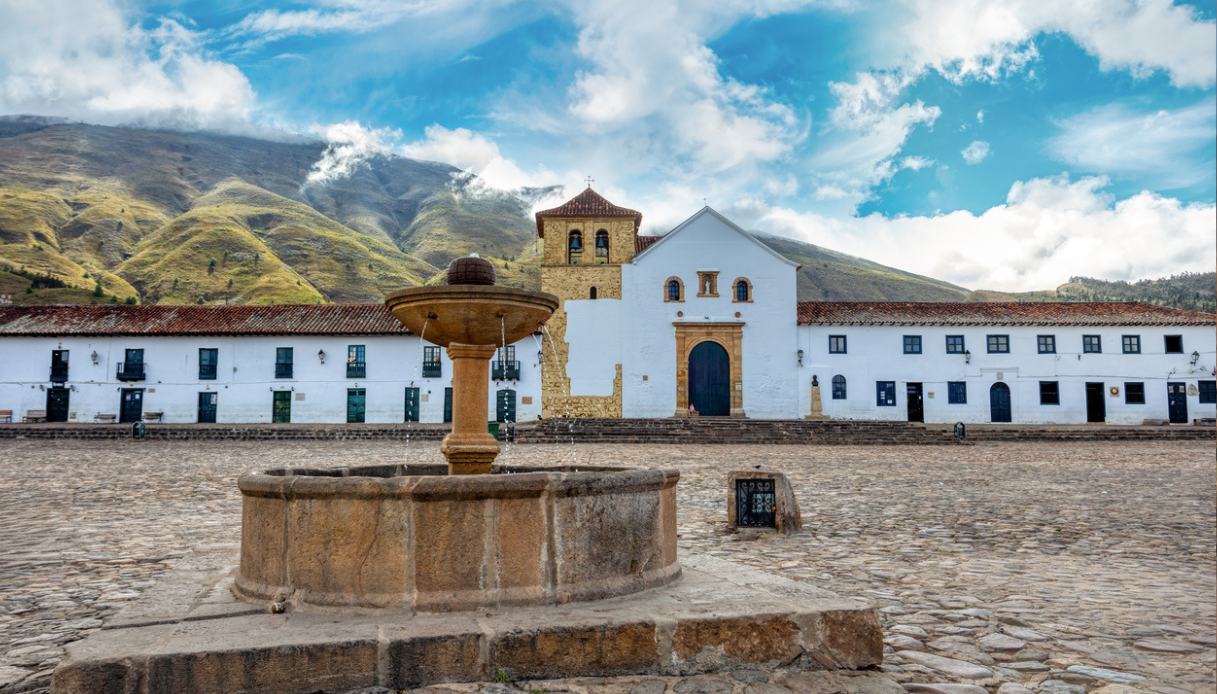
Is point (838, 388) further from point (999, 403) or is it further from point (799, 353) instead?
point (999, 403)

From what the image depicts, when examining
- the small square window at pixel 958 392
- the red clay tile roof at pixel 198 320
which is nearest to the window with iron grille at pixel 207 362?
the red clay tile roof at pixel 198 320

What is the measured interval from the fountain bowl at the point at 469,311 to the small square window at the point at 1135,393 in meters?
34.8

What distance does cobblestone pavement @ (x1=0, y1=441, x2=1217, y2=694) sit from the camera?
380cm

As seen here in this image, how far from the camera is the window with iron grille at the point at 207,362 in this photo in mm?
33156

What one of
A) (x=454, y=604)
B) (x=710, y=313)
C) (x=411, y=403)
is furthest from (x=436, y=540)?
(x=411, y=403)

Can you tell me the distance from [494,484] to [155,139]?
635 feet

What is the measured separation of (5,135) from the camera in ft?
495

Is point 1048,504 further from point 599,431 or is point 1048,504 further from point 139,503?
point 599,431

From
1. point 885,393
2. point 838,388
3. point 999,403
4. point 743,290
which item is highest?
point 743,290

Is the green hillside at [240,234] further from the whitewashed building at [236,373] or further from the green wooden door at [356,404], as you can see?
the green wooden door at [356,404]

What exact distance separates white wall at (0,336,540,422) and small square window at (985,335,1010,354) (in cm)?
1873

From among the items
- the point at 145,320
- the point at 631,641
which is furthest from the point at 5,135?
the point at 631,641

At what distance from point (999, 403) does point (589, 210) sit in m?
18.8

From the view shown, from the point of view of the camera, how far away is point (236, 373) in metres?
33.1
